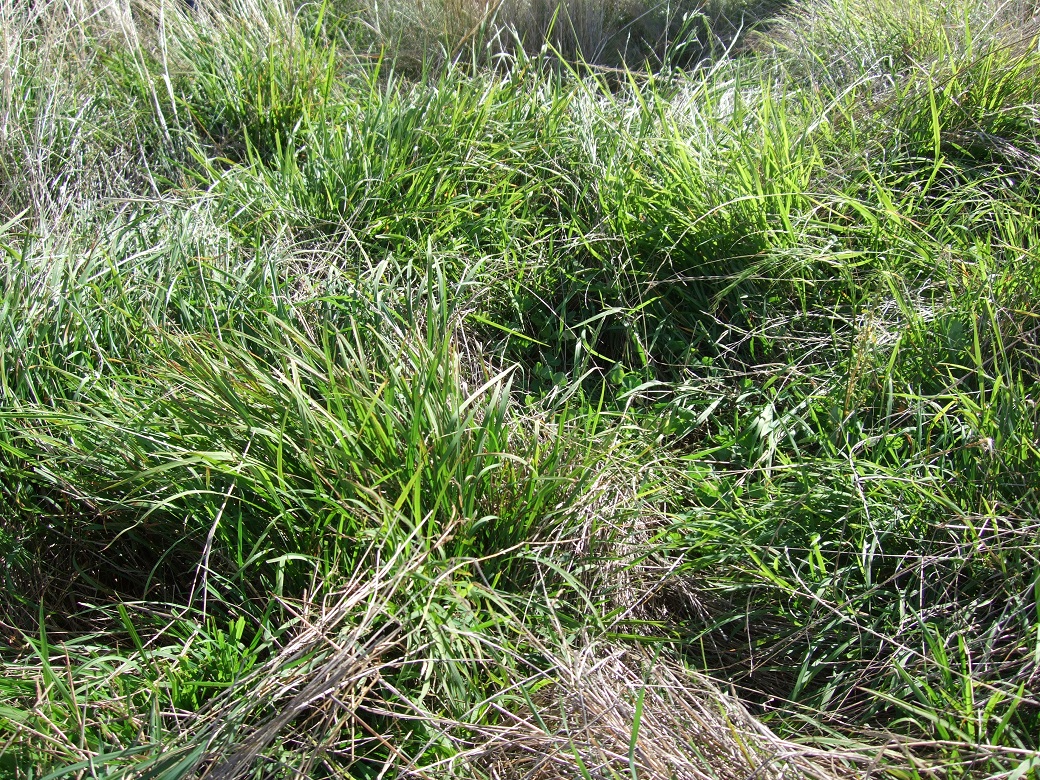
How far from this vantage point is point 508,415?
2.12 m

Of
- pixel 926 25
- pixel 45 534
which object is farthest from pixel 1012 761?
pixel 926 25

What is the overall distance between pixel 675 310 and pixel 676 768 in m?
1.40

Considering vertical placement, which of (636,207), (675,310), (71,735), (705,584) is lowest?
(705,584)

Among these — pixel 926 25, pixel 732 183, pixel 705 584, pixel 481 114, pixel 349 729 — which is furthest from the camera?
pixel 926 25

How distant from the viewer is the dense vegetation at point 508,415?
155cm

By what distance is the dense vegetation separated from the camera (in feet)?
5.10

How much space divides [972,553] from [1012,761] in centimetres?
45

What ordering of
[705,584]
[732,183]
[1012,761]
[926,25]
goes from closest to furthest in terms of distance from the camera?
1. [1012,761]
2. [705,584]
3. [732,183]
4. [926,25]

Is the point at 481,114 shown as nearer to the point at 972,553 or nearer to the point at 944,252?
the point at 944,252

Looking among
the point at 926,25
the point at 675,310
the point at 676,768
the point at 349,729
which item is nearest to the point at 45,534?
the point at 349,729

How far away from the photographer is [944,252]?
2375mm

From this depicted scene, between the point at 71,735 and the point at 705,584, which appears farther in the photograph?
the point at 705,584

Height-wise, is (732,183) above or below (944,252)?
above

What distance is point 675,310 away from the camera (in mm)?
2471
